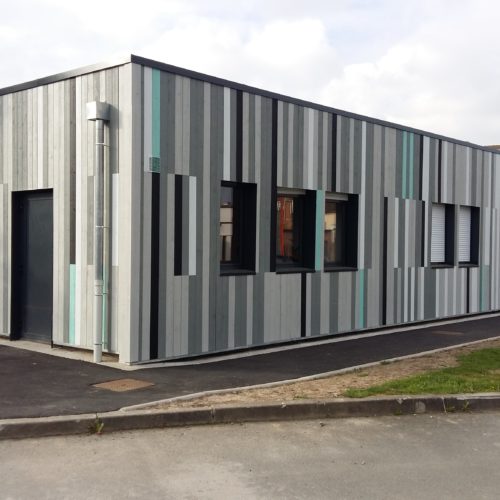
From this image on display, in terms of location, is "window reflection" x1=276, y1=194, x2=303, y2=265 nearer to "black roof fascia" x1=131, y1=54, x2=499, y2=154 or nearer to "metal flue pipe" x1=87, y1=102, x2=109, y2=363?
"black roof fascia" x1=131, y1=54, x2=499, y2=154

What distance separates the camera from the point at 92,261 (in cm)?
938

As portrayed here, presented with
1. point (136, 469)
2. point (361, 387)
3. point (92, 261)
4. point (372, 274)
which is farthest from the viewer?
point (372, 274)

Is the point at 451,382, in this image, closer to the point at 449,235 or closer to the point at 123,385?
the point at 123,385

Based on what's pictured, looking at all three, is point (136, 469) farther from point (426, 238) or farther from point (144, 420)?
point (426, 238)

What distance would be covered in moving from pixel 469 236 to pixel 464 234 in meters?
0.26

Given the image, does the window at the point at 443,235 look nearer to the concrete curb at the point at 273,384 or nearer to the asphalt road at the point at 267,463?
the concrete curb at the point at 273,384

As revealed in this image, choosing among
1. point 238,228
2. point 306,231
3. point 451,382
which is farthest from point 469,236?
point 451,382

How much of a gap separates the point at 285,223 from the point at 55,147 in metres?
3.93

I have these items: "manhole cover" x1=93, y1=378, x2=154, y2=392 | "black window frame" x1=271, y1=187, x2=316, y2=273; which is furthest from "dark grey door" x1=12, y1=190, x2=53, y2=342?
"black window frame" x1=271, y1=187, x2=316, y2=273

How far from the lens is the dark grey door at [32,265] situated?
33.8ft

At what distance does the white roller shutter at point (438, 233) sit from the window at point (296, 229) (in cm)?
434

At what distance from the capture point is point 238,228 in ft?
34.6

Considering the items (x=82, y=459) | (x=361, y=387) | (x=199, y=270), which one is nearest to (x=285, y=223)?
(x=199, y=270)

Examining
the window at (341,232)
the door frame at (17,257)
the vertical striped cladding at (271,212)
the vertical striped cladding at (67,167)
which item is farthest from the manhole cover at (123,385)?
the window at (341,232)
